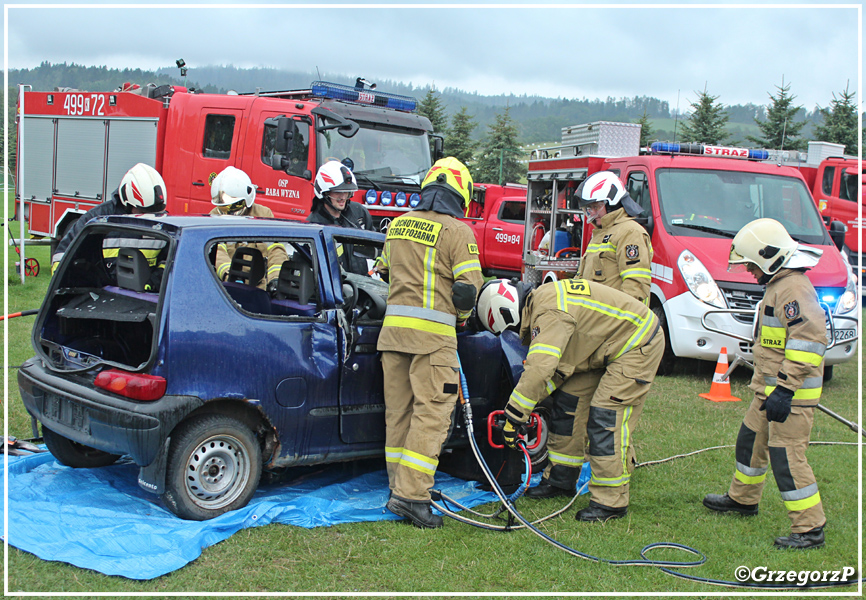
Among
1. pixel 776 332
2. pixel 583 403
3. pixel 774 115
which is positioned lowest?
pixel 583 403

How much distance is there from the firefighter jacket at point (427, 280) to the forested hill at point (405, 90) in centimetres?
598

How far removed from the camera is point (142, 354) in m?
4.72

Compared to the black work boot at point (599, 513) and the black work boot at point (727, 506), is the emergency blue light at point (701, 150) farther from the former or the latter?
the black work boot at point (599, 513)

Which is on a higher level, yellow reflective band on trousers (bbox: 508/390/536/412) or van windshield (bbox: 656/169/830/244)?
van windshield (bbox: 656/169/830/244)

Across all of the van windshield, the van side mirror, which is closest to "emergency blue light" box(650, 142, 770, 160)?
the van windshield

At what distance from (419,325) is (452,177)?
0.92 metres

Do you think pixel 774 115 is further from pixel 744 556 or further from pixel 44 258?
pixel 744 556

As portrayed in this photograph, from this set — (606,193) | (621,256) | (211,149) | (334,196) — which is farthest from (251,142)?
(621,256)

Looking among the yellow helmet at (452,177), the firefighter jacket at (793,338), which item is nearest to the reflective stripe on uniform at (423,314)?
the yellow helmet at (452,177)

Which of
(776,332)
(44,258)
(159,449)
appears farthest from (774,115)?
(159,449)

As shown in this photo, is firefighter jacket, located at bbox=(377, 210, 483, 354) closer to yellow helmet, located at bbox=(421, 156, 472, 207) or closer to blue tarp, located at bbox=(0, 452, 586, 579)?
yellow helmet, located at bbox=(421, 156, 472, 207)

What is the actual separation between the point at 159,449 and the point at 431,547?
4.96 feet

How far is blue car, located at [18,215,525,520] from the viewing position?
3936 millimetres

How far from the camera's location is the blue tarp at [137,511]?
371 centimetres
